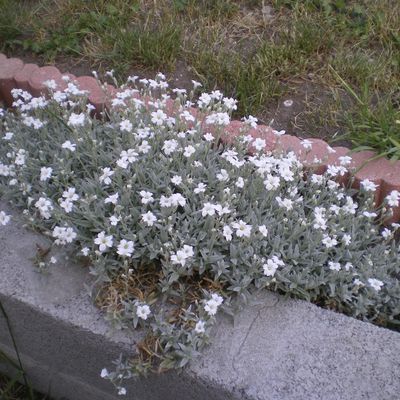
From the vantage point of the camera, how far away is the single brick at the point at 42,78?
9.96 feet

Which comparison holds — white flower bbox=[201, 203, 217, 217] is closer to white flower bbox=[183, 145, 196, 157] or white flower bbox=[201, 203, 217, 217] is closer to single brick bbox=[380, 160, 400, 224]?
white flower bbox=[183, 145, 196, 157]

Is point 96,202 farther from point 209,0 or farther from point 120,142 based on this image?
point 209,0

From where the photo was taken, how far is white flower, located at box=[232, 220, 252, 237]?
2.12 m

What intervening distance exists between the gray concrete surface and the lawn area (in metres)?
1.09

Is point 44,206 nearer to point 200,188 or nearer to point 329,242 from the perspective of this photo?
point 200,188

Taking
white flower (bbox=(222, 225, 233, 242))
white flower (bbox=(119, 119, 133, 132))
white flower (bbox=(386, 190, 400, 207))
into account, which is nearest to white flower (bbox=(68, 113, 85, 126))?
white flower (bbox=(119, 119, 133, 132))

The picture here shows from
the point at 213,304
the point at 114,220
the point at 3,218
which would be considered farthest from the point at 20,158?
the point at 213,304

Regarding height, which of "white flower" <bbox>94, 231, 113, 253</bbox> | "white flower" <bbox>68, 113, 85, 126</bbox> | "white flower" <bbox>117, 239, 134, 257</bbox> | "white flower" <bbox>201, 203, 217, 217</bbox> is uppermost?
"white flower" <bbox>68, 113, 85, 126</bbox>

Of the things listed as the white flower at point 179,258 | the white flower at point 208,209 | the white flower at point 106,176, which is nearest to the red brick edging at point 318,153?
the white flower at point 208,209

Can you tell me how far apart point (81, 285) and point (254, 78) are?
60.3 inches

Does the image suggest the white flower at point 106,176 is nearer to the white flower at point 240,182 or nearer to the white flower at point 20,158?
the white flower at point 20,158

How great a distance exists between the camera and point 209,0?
3607 mm

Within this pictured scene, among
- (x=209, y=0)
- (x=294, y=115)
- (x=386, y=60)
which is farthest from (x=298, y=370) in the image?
(x=209, y=0)

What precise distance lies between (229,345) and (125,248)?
49cm
